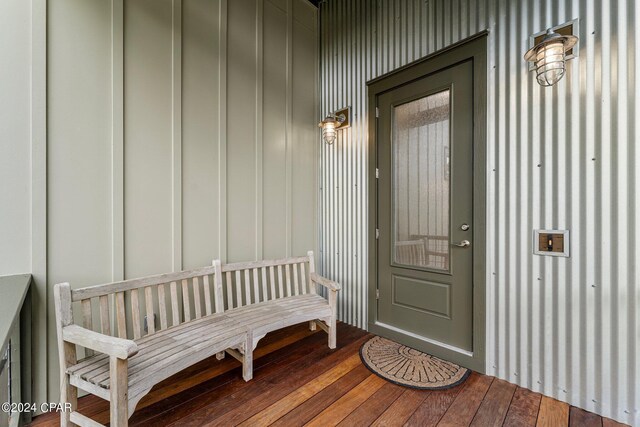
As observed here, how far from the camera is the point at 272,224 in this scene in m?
3.23

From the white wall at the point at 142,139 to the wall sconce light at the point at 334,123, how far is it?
44cm

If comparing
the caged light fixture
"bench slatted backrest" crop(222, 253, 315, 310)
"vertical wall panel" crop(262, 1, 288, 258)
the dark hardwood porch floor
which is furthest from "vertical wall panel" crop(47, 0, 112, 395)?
the caged light fixture

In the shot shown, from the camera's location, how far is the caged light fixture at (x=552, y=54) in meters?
1.72

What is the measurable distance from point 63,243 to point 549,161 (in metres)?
3.39

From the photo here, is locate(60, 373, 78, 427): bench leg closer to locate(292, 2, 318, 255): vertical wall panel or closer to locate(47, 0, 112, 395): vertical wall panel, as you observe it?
locate(47, 0, 112, 395): vertical wall panel

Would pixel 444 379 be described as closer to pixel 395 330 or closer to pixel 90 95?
pixel 395 330

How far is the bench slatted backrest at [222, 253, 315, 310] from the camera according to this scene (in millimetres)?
2676

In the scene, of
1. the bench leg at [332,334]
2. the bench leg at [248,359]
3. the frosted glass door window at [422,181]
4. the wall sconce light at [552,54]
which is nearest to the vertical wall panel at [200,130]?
the bench leg at [248,359]

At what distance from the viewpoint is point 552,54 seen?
5.82ft

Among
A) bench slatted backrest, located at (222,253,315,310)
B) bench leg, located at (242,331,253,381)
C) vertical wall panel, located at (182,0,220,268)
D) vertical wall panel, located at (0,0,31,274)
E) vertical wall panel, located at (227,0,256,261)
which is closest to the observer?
vertical wall panel, located at (0,0,31,274)

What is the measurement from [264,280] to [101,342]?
4.94 ft

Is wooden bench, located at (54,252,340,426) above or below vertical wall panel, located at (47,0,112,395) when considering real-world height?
below

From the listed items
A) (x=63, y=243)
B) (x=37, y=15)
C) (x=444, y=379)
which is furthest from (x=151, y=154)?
(x=444, y=379)

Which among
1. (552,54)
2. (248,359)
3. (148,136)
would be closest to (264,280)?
(248,359)
